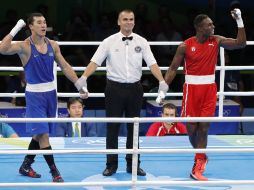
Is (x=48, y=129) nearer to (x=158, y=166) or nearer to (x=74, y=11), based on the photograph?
(x=158, y=166)

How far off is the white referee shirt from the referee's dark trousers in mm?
64

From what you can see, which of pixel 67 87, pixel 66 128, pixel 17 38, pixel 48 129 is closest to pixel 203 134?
pixel 48 129

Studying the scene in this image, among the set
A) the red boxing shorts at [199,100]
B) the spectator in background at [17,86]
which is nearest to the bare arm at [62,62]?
the red boxing shorts at [199,100]

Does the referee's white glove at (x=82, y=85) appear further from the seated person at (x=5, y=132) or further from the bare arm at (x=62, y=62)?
the seated person at (x=5, y=132)

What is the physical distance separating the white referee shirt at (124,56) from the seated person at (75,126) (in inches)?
55.6

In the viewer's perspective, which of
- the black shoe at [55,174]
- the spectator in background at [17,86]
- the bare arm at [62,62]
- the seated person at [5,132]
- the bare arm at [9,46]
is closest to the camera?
the bare arm at [9,46]

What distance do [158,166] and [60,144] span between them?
119 centimetres

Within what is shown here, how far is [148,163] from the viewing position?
24.6 feet

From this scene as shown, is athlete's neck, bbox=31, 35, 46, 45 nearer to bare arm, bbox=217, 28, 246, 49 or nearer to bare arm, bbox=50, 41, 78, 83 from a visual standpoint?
bare arm, bbox=50, 41, 78, 83

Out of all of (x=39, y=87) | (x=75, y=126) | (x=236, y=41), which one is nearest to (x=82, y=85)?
(x=39, y=87)

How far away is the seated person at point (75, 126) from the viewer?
8211 mm

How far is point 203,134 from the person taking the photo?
6.98 m

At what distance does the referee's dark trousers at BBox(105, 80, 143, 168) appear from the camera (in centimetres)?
684

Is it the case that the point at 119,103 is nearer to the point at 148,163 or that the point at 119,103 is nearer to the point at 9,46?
the point at 148,163
